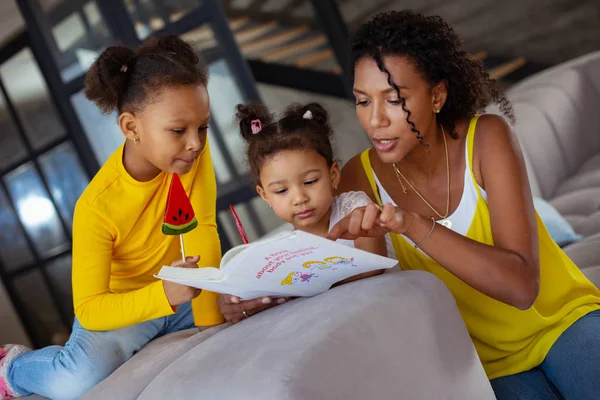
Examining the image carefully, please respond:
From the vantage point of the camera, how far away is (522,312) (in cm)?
144

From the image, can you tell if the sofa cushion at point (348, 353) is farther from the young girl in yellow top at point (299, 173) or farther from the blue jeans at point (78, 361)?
the blue jeans at point (78, 361)

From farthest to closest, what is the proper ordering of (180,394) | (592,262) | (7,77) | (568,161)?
(7,77) < (568,161) < (592,262) < (180,394)

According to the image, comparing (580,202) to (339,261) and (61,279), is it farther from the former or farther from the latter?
(61,279)

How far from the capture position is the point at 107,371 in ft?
5.55

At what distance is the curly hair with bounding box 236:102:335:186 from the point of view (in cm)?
164

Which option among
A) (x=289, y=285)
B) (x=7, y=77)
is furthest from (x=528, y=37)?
(x=289, y=285)

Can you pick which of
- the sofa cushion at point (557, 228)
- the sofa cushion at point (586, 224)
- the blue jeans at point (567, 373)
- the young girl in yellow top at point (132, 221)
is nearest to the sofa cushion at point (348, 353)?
the blue jeans at point (567, 373)

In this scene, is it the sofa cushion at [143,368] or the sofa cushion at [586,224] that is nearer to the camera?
the sofa cushion at [143,368]

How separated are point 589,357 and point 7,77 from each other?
4.45m

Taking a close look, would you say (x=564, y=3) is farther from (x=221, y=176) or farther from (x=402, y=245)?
(x=402, y=245)

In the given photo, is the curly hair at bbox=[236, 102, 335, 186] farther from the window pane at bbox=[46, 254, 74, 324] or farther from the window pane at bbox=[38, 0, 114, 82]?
the window pane at bbox=[46, 254, 74, 324]

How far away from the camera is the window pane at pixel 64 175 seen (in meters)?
4.62

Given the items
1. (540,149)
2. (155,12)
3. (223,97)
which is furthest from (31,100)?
(540,149)

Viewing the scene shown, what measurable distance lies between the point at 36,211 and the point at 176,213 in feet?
12.8
